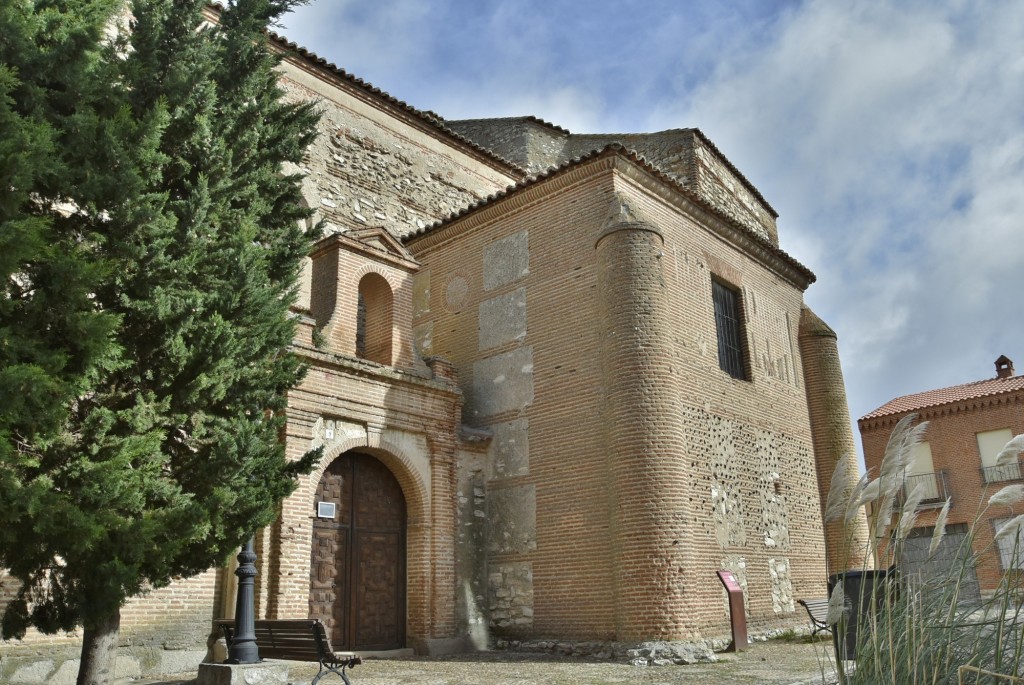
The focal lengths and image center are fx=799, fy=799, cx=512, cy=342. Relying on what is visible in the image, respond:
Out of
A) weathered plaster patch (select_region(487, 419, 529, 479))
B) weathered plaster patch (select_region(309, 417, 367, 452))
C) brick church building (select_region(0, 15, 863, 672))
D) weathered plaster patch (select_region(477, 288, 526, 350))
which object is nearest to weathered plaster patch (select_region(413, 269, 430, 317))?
brick church building (select_region(0, 15, 863, 672))

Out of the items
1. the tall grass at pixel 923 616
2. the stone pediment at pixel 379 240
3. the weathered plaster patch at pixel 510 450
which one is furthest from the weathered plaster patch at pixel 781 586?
the tall grass at pixel 923 616

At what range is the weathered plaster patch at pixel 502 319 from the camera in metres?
12.0

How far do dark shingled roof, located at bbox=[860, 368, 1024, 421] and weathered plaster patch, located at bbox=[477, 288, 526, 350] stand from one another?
19.1m

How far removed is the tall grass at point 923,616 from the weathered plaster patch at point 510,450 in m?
7.99

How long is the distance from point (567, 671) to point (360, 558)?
10.7 ft

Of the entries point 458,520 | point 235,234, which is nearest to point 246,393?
point 235,234

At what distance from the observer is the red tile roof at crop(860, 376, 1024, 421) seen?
25.1 metres

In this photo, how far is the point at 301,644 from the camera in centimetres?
686

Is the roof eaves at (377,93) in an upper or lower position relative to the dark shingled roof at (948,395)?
upper

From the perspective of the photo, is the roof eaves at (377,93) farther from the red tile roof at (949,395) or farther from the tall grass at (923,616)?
the red tile roof at (949,395)

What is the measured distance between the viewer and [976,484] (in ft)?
82.5

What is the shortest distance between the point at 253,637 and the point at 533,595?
4626 mm

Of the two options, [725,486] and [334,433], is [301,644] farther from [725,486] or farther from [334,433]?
[725,486]

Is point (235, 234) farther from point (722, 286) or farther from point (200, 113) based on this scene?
point (722, 286)
